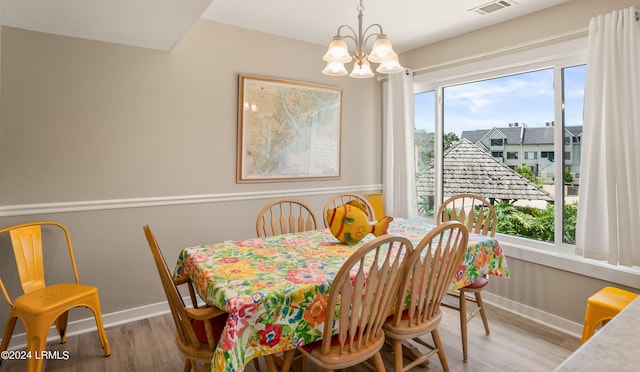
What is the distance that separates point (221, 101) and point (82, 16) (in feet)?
3.59

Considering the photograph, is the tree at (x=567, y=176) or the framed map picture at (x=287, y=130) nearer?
the tree at (x=567, y=176)

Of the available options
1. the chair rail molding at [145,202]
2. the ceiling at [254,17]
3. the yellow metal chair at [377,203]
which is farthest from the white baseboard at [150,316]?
the ceiling at [254,17]

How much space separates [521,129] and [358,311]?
234cm

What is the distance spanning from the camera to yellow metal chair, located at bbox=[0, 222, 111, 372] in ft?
6.17

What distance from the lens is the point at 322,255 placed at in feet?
6.15

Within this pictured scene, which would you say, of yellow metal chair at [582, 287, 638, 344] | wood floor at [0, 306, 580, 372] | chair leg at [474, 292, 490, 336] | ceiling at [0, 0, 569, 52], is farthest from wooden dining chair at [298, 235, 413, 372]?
ceiling at [0, 0, 569, 52]

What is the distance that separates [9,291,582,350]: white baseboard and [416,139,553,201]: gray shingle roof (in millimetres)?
868

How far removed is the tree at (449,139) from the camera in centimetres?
346

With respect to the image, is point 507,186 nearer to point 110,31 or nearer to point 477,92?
point 477,92

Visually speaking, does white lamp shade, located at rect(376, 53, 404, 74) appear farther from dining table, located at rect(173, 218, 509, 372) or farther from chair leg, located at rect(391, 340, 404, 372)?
chair leg, located at rect(391, 340, 404, 372)

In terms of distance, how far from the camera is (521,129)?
2930mm

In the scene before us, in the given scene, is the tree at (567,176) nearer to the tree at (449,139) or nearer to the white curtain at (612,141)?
the white curtain at (612,141)

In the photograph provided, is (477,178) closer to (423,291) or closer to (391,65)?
(391,65)

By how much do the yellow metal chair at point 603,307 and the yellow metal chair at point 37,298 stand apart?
9.35 ft
